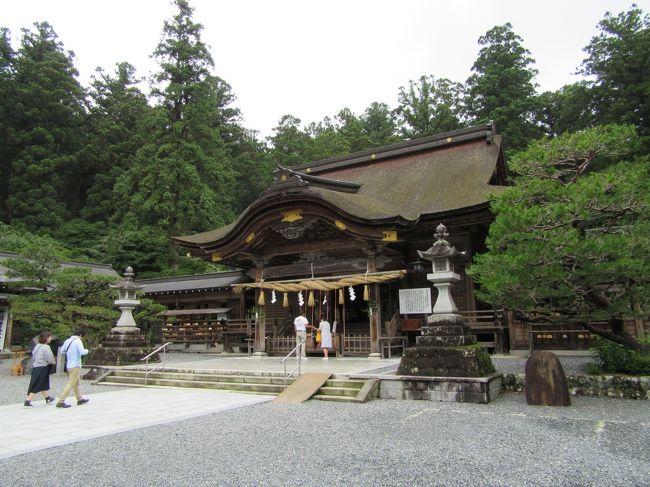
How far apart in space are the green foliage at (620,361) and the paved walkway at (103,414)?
608cm

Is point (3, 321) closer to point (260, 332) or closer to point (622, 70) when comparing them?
point (260, 332)

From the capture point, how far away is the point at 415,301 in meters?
12.6

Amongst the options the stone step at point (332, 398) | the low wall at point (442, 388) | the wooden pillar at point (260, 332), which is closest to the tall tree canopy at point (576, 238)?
the low wall at point (442, 388)

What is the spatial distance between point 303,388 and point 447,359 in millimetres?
2621

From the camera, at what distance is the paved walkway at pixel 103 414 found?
5469 millimetres

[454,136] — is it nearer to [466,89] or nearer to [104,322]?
[104,322]

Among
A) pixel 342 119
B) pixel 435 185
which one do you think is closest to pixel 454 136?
pixel 435 185

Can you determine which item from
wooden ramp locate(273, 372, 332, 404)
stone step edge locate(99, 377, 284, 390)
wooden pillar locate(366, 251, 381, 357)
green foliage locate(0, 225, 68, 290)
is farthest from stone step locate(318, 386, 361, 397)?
green foliage locate(0, 225, 68, 290)

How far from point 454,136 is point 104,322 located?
546 inches

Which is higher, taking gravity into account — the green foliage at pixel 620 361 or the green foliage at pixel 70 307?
the green foliage at pixel 70 307

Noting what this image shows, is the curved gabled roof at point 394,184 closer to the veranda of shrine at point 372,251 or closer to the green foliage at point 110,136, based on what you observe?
the veranda of shrine at point 372,251

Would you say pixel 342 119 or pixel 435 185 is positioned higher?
pixel 342 119

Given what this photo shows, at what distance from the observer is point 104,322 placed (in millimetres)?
12750

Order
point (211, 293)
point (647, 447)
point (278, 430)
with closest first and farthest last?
point (647, 447), point (278, 430), point (211, 293)
